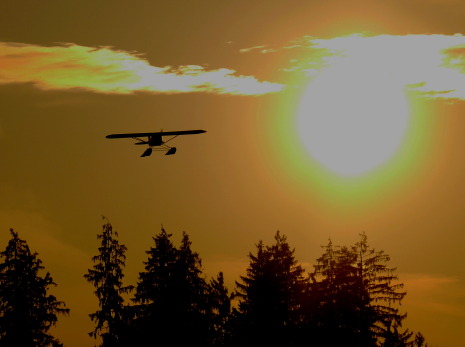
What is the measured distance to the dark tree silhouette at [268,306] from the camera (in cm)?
7225

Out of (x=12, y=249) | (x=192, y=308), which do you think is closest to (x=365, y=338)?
(x=192, y=308)

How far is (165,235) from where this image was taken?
77.5 meters

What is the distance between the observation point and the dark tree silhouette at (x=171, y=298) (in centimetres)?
7588

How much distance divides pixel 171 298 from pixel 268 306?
805 cm

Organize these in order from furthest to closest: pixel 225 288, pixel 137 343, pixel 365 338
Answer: pixel 225 288
pixel 137 343
pixel 365 338

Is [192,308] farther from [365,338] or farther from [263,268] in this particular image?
[365,338]

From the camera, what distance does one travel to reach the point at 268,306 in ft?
238

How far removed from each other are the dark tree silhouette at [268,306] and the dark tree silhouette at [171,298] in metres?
4.25

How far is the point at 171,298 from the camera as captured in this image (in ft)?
250

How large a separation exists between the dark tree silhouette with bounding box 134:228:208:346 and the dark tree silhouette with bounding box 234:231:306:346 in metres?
4.25

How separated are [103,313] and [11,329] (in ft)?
27.6

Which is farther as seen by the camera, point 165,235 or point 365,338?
point 165,235

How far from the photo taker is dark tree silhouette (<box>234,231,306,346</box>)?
72250 millimetres

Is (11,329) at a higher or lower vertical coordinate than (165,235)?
lower
